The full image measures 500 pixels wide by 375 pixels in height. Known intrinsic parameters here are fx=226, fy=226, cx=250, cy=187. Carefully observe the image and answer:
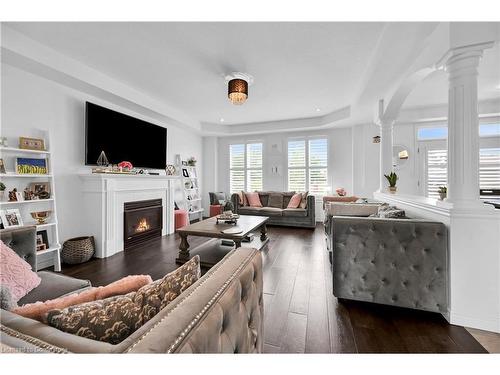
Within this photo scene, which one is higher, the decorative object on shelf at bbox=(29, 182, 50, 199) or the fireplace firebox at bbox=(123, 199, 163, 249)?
the decorative object on shelf at bbox=(29, 182, 50, 199)

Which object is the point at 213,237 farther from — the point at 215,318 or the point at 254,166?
the point at 254,166

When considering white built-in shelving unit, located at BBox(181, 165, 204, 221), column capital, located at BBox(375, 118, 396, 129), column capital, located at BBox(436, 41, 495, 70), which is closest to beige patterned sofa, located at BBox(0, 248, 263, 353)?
column capital, located at BBox(436, 41, 495, 70)

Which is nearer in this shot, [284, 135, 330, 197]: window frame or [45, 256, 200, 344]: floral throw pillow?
[45, 256, 200, 344]: floral throw pillow

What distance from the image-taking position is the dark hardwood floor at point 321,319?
1.55 meters

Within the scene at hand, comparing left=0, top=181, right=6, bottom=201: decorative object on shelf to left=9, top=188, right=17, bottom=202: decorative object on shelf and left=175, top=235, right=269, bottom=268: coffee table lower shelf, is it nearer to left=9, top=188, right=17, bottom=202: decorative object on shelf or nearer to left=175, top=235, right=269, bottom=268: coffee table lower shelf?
left=9, top=188, right=17, bottom=202: decorative object on shelf

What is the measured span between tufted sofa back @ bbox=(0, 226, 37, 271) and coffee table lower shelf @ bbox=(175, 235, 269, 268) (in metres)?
1.63

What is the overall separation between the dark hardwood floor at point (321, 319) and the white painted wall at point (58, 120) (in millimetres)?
921

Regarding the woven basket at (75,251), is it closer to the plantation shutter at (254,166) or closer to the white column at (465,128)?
the white column at (465,128)

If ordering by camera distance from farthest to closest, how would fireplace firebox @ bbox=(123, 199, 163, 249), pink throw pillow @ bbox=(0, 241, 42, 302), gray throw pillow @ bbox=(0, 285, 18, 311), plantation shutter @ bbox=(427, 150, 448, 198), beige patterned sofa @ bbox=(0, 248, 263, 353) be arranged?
plantation shutter @ bbox=(427, 150, 448, 198)
fireplace firebox @ bbox=(123, 199, 163, 249)
pink throw pillow @ bbox=(0, 241, 42, 302)
gray throw pillow @ bbox=(0, 285, 18, 311)
beige patterned sofa @ bbox=(0, 248, 263, 353)

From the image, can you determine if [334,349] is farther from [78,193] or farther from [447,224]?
[78,193]

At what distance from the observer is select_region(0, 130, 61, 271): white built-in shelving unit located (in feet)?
8.71

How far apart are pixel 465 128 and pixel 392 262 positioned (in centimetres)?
127

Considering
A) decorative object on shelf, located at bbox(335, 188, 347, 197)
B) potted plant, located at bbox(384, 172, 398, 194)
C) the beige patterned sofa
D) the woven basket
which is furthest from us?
decorative object on shelf, located at bbox(335, 188, 347, 197)
